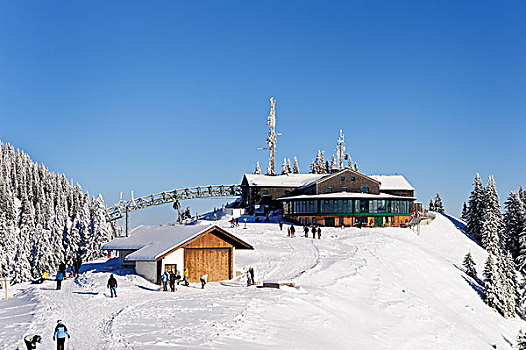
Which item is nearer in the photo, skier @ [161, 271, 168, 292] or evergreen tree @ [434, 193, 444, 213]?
skier @ [161, 271, 168, 292]

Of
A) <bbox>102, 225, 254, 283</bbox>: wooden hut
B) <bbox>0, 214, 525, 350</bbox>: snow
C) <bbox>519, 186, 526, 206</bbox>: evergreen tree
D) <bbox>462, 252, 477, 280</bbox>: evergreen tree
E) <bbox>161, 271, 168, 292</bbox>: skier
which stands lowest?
<bbox>462, 252, 477, 280</bbox>: evergreen tree

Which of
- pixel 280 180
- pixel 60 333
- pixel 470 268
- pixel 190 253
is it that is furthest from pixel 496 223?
pixel 60 333

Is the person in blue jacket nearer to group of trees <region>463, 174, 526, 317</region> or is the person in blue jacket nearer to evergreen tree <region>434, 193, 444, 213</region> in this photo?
group of trees <region>463, 174, 526, 317</region>

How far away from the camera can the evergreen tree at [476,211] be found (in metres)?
79.4

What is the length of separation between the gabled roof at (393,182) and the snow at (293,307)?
89.6 feet

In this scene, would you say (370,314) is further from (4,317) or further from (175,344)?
(4,317)

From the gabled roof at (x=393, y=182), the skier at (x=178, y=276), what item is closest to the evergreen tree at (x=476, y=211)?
the gabled roof at (x=393, y=182)

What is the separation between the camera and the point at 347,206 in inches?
2694

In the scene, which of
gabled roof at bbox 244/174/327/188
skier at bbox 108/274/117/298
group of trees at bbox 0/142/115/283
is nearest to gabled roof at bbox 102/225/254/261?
skier at bbox 108/274/117/298

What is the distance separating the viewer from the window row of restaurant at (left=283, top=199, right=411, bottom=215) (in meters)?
68.4

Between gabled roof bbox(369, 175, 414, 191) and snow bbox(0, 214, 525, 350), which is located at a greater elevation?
gabled roof bbox(369, 175, 414, 191)

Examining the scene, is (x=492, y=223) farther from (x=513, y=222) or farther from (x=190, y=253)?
(x=190, y=253)

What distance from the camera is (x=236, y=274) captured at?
39156mm

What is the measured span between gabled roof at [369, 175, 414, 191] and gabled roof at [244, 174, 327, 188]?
31.4ft
